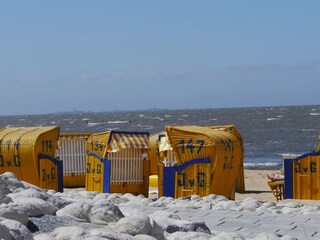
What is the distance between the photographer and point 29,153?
15.7 m

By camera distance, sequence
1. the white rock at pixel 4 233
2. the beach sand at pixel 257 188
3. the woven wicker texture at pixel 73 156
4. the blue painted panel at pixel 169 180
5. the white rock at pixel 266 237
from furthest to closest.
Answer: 1. the woven wicker texture at pixel 73 156
2. the beach sand at pixel 257 188
3. the blue painted panel at pixel 169 180
4. the white rock at pixel 266 237
5. the white rock at pixel 4 233

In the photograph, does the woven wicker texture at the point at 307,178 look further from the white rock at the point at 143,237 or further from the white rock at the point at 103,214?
the white rock at the point at 143,237

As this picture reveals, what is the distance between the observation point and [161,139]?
54.1ft

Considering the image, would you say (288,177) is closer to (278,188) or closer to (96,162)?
(278,188)

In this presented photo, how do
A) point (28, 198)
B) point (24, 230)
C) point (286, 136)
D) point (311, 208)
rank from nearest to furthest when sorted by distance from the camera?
1. point (24, 230)
2. point (28, 198)
3. point (311, 208)
4. point (286, 136)

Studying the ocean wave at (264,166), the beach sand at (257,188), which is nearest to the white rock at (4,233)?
the beach sand at (257,188)

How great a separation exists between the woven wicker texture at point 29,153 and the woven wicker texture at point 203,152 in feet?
9.07

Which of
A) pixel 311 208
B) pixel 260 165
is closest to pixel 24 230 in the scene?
pixel 311 208

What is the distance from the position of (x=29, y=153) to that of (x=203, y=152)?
3656 mm

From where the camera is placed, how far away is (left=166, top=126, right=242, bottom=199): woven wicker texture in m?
14.5

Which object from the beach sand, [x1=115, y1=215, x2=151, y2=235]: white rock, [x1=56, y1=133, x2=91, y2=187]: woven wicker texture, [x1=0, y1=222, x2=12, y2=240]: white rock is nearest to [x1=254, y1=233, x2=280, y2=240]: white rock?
[x1=115, y1=215, x2=151, y2=235]: white rock

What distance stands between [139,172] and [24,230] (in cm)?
982

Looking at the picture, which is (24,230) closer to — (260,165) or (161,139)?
(161,139)

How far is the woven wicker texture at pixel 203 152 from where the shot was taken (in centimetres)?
1452
